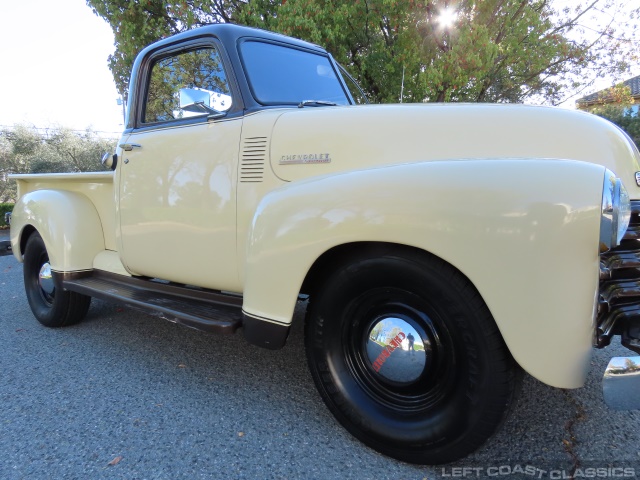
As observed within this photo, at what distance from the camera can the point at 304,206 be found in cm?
188

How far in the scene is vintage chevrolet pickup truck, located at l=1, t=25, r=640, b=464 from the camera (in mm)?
1468

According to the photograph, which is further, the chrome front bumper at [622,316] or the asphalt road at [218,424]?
the asphalt road at [218,424]

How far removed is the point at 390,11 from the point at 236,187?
598 centimetres

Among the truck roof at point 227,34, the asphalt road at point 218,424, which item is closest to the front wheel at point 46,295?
the asphalt road at point 218,424

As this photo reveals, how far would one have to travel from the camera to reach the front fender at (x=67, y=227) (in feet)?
10.9

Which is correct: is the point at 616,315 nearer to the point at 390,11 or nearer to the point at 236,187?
the point at 236,187

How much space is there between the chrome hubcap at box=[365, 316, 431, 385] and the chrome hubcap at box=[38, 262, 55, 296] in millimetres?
3065

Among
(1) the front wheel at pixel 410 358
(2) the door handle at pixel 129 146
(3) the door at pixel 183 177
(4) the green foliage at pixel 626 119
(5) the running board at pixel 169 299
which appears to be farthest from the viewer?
(4) the green foliage at pixel 626 119

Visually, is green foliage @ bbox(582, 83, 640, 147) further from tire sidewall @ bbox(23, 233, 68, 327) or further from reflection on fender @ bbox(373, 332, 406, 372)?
tire sidewall @ bbox(23, 233, 68, 327)

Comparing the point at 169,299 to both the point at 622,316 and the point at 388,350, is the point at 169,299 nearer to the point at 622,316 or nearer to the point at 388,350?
the point at 388,350

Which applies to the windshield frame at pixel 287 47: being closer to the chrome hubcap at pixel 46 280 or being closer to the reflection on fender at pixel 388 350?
the reflection on fender at pixel 388 350

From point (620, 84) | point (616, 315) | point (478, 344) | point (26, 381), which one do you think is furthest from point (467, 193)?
point (620, 84)

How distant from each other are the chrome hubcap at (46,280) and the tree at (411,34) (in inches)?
186

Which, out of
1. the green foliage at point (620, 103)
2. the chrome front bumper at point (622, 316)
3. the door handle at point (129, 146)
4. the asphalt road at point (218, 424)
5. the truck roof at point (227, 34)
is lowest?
the asphalt road at point (218, 424)
